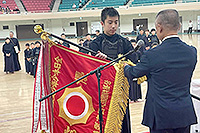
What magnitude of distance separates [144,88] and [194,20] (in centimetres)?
1984

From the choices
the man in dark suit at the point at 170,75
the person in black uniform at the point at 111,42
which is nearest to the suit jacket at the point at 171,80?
the man in dark suit at the point at 170,75

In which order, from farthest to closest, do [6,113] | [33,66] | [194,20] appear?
[194,20] → [33,66] → [6,113]

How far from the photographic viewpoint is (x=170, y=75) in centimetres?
167

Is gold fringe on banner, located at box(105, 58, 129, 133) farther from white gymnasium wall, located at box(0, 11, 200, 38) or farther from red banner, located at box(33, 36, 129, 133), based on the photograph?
white gymnasium wall, located at box(0, 11, 200, 38)

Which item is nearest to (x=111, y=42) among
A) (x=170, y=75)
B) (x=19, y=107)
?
(x=170, y=75)

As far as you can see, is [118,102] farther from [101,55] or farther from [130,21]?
[130,21]

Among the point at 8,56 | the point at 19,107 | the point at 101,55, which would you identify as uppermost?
the point at 101,55

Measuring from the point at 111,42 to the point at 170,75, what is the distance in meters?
1.12

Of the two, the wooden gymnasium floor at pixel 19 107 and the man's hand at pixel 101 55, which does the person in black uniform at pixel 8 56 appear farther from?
the man's hand at pixel 101 55

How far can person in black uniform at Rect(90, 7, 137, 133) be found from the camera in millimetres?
2586

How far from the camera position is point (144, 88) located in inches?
249

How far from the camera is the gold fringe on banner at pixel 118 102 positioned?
98.0 inches

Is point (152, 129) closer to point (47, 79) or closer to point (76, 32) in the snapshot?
point (47, 79)

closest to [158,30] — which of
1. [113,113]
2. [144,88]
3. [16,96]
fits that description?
[113,113]
